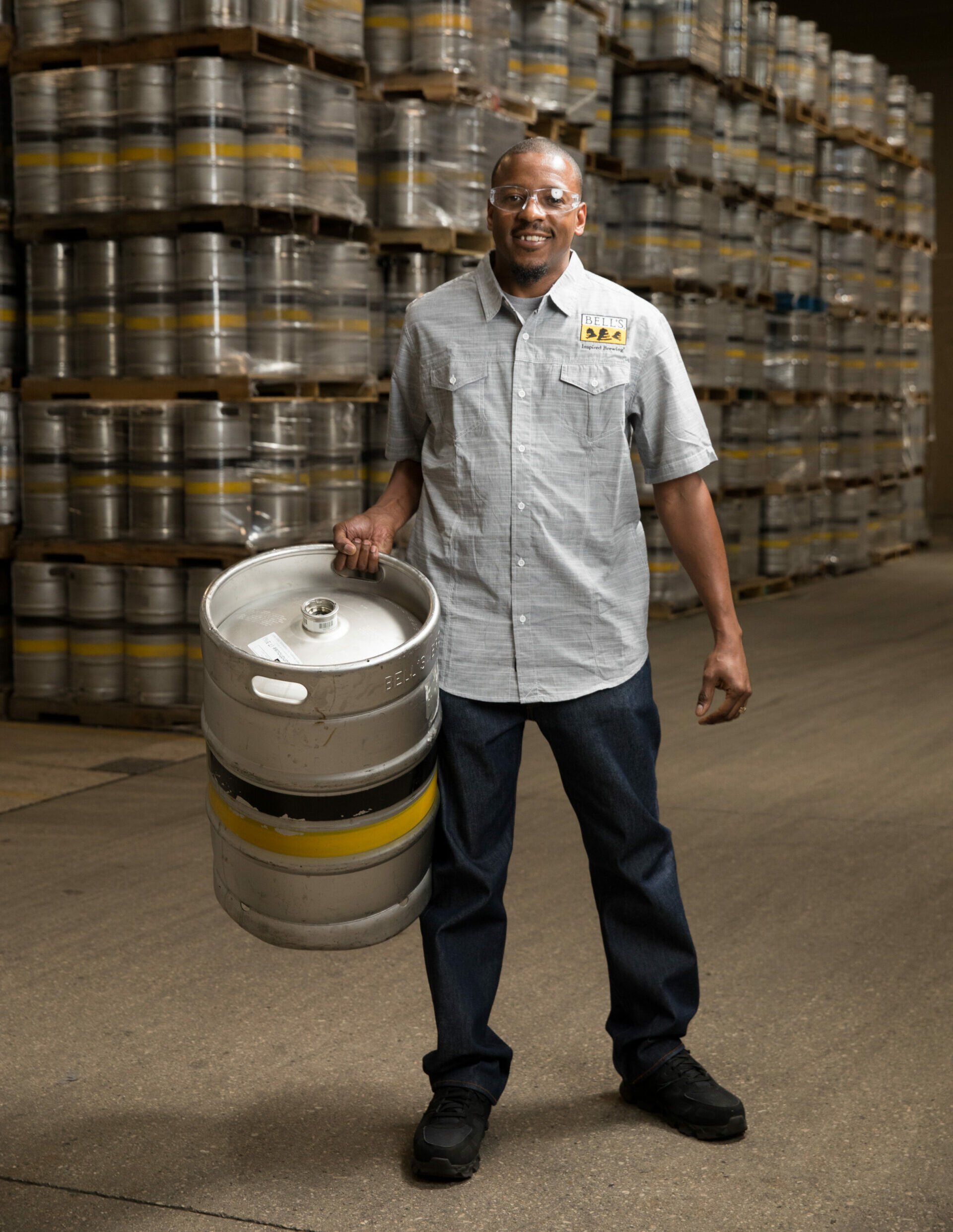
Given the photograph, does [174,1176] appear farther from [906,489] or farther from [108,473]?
[906,489]

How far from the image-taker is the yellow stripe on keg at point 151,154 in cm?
605

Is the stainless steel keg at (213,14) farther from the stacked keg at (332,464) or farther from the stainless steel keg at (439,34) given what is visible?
the stacked keg at (332,464)

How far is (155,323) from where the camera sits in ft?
20.1

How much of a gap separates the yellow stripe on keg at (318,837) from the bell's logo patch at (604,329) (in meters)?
0.85

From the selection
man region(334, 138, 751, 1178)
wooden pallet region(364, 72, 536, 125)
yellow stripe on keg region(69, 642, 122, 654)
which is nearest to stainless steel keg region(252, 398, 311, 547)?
yellow stripe on keg region(69, 642, 122, 654)

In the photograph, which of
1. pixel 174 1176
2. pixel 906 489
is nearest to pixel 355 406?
pixel 174 1176

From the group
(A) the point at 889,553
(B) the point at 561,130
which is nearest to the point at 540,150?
(B) the point at 561,130

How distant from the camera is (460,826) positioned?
8.65 feet

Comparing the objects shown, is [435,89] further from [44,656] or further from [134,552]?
[44,656]

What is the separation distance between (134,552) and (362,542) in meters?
3.89

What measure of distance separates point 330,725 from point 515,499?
549 mm

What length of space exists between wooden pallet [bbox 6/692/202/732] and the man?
3.58 meters

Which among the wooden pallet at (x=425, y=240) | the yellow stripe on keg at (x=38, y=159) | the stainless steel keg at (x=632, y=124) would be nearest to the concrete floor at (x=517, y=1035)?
the yellow stripe on keg at (x=38, y=159)

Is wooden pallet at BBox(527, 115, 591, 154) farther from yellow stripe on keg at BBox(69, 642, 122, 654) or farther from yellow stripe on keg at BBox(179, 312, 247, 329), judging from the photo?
yellow stripe on keg at BBox(69, 642, 122, 654)
